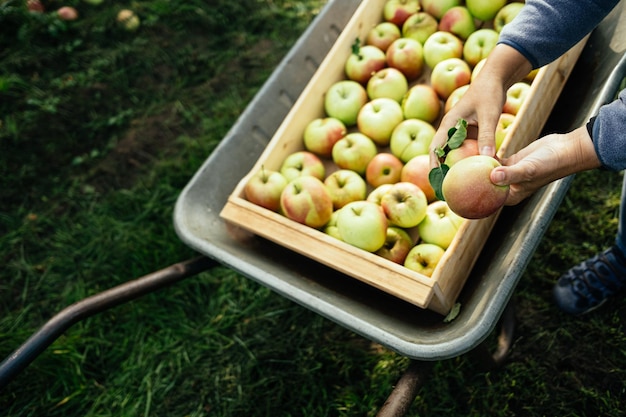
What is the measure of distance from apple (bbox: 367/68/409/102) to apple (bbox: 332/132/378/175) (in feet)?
0.73

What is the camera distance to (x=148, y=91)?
345 centimetres

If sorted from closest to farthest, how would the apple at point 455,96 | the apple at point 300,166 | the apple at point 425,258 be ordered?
the apple at point 425,258
the apple at point 455,96
the apple at point 300,166

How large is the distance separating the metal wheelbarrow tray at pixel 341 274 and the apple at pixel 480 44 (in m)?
0.33

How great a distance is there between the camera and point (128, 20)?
383 centimetres

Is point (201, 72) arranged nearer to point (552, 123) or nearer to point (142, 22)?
point (142, 22)

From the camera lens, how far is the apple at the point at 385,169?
1.98 metres

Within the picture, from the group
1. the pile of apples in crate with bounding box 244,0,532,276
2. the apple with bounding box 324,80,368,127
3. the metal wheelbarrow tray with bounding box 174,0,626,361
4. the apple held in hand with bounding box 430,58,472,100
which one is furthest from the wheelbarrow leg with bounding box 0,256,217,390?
the apple held in hand with bounding box 430,58,472,100

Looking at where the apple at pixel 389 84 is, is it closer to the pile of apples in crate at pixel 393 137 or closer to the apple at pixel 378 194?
the pile of apples in crate at pixel 393 137

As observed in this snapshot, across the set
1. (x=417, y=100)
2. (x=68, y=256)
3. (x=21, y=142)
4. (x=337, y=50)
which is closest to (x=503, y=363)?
(x=417, y=100)

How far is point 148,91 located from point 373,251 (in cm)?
232

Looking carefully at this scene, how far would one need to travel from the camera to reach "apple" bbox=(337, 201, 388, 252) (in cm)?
173

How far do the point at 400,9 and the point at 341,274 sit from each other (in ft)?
4.12

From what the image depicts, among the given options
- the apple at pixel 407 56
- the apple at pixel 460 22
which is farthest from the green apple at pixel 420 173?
the apple at pixel 460 22

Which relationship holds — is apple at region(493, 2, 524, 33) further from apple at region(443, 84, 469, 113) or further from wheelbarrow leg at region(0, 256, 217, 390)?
wheelbarrow leg at region(0, 256, 217, 390)
